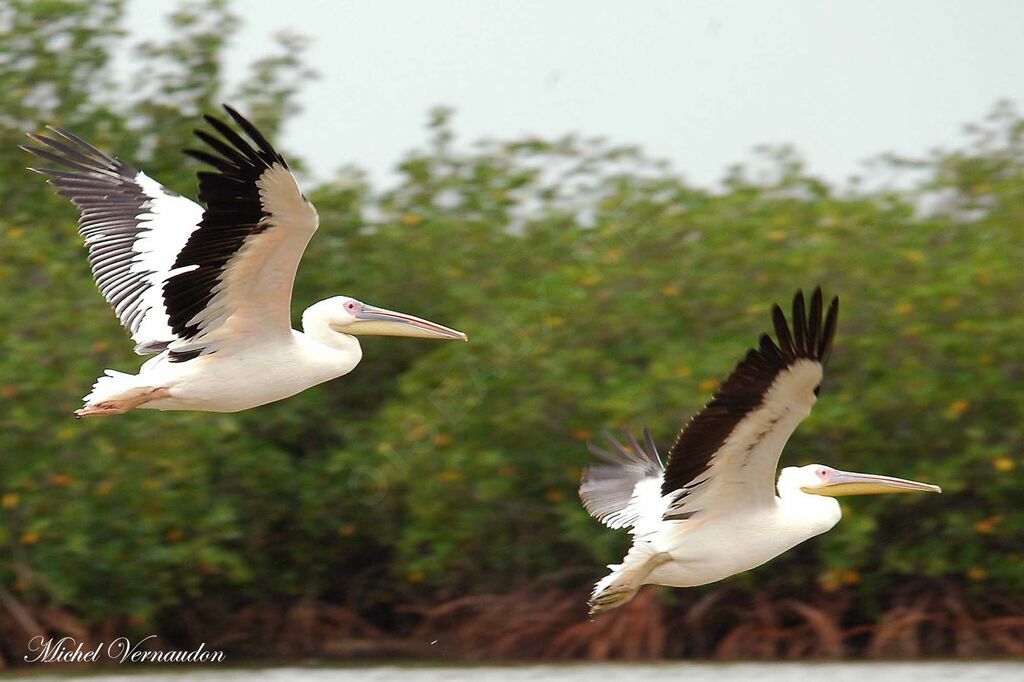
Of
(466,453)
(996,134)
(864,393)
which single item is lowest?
(466,453)

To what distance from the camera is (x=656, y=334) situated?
472 inches

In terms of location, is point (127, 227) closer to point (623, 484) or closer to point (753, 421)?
point (623, 484)

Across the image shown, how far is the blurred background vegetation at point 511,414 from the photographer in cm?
1127

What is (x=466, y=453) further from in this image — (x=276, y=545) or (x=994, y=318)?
(x=994, y=318)

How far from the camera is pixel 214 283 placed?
281 inches

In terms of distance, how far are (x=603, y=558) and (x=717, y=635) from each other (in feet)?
3.28

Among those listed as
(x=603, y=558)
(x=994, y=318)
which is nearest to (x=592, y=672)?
A: (x=603, y=558)

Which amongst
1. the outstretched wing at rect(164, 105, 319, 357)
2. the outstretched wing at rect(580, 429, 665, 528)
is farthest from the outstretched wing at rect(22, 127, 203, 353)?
the outstretched wing at rect(580, 429, 665, 528)

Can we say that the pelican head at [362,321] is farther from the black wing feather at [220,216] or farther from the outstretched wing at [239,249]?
the black wing feather at [220,216]

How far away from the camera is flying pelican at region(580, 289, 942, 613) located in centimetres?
638

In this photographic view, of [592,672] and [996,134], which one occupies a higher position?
[996,134]

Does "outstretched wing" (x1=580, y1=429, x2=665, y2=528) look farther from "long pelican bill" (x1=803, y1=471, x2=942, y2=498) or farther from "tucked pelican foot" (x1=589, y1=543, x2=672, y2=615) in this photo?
"long pelican bill" (x1=803, y1=471, x2=942, y2=498)

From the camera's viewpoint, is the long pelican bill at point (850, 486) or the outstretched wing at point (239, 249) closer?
the outstretched wing at point (239, 249)

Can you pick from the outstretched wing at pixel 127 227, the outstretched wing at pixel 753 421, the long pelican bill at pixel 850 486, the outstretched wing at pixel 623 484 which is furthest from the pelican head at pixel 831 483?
the outstretched wing at pixel 127 227
